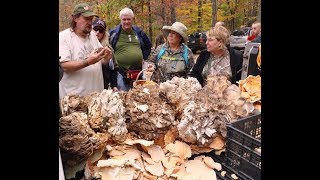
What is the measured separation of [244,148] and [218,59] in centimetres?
170

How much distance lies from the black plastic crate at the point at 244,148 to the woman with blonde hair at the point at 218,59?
1.27 metres

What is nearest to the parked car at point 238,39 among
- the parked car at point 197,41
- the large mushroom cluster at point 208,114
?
the parked car at point 197,41

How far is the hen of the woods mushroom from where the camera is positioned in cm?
168

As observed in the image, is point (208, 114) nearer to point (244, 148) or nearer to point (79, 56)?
point (244, 148)

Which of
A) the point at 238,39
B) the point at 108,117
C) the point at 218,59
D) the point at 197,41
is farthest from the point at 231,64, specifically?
the point at 197,41

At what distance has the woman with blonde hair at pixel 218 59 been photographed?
3.32 m

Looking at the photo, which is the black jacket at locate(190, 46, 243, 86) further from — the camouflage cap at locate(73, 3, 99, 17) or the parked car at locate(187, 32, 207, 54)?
the parked car at locate(187, 32, 207, 54)

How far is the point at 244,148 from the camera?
1.81 metres

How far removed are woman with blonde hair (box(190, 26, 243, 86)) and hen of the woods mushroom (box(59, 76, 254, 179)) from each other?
107 cm

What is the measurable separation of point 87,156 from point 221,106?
960mm

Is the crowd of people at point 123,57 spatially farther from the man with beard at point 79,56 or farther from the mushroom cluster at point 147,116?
the mushroom cluster at point 147,116

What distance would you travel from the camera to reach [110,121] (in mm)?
1887

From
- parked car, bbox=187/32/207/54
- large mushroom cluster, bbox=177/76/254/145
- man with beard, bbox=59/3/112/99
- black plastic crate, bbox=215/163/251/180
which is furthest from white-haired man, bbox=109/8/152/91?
parked car, bbox=187/32/207/54

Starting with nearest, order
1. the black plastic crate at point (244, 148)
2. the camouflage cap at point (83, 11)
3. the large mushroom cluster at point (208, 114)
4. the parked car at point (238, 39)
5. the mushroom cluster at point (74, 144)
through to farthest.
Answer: the mushroom cluster at point (74, 144) < the black plastic crate at point (244, 148) < the large mushroom cluster at point (208, 114) < the camouflage cap at point (83, 11) < the parked car at point (238, 39)
